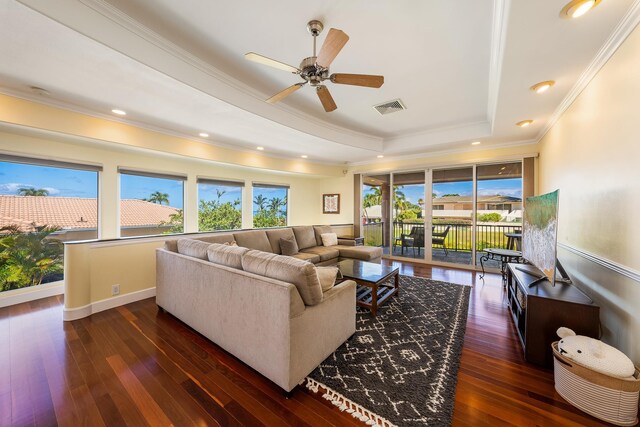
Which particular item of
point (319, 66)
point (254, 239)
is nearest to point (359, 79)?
point (319, 66)

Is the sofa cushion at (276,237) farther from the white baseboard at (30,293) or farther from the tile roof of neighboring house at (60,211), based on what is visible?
the white baseboard at (30,293)

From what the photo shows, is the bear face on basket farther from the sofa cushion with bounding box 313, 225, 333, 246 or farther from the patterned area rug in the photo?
the sofa cushion with bounding box 313, 225, 333, 246

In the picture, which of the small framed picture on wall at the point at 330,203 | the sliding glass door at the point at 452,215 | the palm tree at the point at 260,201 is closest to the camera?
the sliding glass door at the point at 452,215

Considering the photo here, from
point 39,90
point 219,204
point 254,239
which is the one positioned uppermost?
point 39,90

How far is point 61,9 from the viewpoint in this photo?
1.60 m

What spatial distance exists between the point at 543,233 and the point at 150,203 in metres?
5.61

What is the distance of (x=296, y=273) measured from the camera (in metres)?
1.77

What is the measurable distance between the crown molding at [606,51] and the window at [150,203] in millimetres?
5581

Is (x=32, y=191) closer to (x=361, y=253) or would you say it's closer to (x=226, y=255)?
(x=226, y=255)

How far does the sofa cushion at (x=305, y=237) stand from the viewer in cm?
492

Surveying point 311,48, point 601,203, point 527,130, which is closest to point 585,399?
point 601,203

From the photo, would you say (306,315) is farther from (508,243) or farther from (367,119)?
(508,243)

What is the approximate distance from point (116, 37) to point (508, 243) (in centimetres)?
641

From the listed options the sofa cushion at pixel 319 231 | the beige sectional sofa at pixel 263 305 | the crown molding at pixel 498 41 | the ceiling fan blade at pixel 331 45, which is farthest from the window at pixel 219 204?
the crown molding at pixel 498 41
